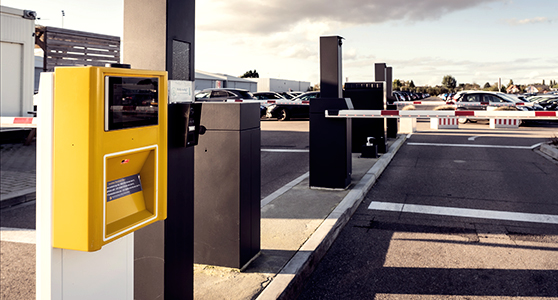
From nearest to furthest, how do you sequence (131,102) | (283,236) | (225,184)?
(131,102) < (225,184) < (283,236)

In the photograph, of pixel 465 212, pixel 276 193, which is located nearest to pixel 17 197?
pixel 276 193

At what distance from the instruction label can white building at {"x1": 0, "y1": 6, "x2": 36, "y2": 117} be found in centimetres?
1260

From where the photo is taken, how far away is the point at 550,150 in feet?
38.6

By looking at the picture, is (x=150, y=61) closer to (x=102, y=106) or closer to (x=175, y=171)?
(x=175, y=171)

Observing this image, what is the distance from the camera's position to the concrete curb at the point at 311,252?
3.70m

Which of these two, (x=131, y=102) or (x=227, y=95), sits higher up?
(x=227, y=95)

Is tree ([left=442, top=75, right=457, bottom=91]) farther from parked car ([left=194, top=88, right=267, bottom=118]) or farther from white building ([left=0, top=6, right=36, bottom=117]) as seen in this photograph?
white building ([left=0, top=6, right=36, bottom=117])

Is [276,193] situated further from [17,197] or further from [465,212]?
[17,197]

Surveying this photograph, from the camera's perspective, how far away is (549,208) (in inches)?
262

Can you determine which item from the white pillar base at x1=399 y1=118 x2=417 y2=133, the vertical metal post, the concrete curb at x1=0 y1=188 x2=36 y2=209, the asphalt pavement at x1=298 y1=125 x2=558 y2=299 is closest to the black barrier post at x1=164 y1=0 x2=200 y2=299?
the asphalt pavement at x1=298 y1=125 x2=558 y2=299

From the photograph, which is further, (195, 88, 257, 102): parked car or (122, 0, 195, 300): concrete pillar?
(195, 88, 257, 102): parked car

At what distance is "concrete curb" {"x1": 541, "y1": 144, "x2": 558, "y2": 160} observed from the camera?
11.3m

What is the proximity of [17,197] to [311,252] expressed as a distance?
16.7 ft

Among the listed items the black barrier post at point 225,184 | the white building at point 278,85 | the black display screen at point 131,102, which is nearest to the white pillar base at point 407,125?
the black barrier post at point 225,184
